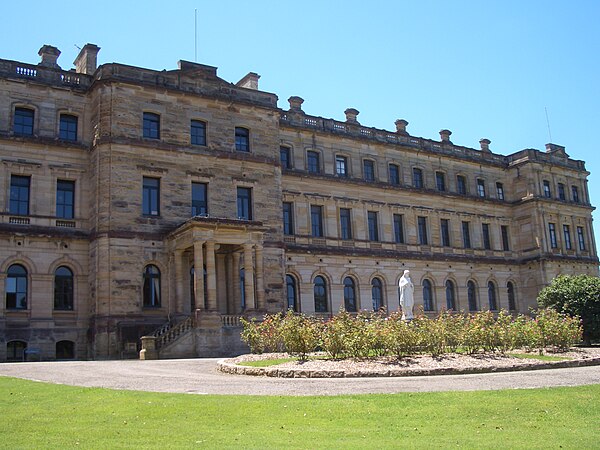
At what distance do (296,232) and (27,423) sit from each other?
106ft

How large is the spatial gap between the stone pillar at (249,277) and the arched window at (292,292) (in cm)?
780

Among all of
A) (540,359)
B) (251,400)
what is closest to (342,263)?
(540,359)

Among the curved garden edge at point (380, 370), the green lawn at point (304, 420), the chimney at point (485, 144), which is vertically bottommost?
the green lawn at point (304, 420)

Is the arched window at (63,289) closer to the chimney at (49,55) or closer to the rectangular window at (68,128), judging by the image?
the rectangular window at (68,128)

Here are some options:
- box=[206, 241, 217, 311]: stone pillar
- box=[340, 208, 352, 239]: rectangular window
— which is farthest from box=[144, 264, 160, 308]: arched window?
box=[340, 208, 352, 239]: rectangular window

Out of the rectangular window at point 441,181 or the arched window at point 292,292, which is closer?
the arched window at point 292,292

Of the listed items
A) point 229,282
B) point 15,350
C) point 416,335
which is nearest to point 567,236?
point 229,282

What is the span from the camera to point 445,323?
23094 mm

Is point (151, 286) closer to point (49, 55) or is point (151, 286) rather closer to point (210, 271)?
point (210, 271)

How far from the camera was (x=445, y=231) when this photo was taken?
168 ft

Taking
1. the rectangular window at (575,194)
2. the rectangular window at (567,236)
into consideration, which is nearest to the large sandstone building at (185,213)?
the rectangular window at (567,236)

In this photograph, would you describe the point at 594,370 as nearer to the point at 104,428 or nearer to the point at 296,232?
the point at 104,428

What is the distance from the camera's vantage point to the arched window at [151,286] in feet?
113

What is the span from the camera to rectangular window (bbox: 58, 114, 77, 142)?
116 feet
